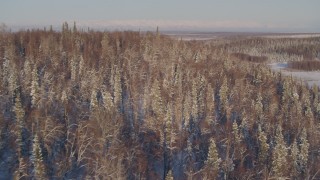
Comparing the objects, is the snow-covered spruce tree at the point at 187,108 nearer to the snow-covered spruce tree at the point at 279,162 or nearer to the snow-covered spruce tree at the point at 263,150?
the snow-covered spruce tree at the point at 263,150

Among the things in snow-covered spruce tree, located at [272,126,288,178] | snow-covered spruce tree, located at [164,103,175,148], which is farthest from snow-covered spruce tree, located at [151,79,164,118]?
snow-covered spruce tree, located at [272,126,288,178]

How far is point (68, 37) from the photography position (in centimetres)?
10812

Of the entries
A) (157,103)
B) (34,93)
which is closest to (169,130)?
(157,103)

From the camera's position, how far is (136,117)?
7194 cm

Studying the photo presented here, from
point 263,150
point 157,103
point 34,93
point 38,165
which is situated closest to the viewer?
point 38,165

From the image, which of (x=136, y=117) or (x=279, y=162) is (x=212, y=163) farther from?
(x=136, y=117)

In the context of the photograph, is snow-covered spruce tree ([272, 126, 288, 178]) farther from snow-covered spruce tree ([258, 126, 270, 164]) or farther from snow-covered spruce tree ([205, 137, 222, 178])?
snow-covered spruce tree ([205, 137, 222, 178])

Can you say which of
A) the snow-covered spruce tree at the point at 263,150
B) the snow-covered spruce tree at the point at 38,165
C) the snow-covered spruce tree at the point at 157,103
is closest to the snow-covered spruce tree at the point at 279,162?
the snow-covered spruce tree at the point at 263,150

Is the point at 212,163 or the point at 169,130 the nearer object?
the point at 212,163

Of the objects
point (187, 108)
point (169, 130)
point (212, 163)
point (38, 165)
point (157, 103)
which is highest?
point (157, 103)

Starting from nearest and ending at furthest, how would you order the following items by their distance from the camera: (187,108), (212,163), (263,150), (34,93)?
(212,163)
(34,93)
(263,150)
(187,108)

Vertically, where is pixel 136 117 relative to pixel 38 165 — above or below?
below

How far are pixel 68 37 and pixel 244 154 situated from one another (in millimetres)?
59162

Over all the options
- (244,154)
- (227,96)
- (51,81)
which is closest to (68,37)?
(51,81)
